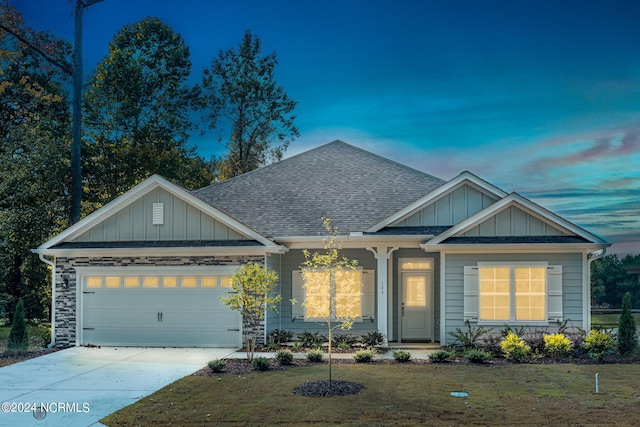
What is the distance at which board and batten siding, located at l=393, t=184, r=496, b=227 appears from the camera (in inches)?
733

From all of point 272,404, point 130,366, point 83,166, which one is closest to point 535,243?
point 272,404

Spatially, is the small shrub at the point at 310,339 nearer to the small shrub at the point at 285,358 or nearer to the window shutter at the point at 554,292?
the small shrub at the point at 285,358

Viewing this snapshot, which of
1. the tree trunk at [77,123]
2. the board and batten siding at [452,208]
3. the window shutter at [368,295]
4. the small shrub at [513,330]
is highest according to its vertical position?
the tree trunk at [77,123]

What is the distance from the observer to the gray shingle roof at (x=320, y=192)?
19703 mm

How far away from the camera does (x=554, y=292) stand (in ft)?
54.7

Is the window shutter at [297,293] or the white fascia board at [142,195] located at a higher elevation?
the white fascia board at [142,195]

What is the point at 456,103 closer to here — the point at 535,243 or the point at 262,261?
the point at 535,243

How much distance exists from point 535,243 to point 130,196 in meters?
10.7

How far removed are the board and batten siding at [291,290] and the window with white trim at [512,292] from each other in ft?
9.65

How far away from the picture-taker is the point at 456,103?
22.6m

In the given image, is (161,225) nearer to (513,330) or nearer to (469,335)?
(469,335)

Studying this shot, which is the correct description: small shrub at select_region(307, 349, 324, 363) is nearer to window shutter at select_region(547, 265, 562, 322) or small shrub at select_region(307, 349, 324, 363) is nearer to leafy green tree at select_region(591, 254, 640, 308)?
window shutter at select_region(547, 265, 562, 322)

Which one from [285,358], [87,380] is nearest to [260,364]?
[285,358]

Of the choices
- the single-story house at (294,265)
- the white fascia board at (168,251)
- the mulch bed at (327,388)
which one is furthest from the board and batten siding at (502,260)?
the mulch bed at (327,388)
